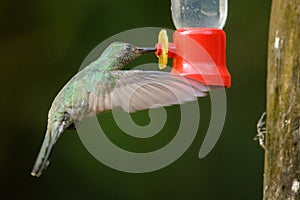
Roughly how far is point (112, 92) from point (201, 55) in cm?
39

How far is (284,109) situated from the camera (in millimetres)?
2277

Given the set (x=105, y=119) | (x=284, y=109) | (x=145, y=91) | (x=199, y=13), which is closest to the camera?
(x=284, y=109)

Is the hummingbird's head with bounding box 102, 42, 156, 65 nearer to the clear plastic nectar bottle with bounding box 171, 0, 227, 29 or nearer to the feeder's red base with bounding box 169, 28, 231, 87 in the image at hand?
the feeder's red base with bounding box 169, 28, 231, 87

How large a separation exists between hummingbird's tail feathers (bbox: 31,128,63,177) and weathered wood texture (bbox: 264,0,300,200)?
84cm

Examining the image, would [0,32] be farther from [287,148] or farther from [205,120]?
[287,148]

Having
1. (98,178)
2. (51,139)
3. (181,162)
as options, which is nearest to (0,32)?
(98,178)

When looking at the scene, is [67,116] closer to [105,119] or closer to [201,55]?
[201,55]

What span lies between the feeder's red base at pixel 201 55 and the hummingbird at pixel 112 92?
120mm

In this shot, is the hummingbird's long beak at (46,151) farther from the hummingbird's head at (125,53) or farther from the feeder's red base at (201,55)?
the feeder's red base at (201,55)

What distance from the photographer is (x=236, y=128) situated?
571 cm

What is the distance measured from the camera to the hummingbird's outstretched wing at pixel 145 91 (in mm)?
2348

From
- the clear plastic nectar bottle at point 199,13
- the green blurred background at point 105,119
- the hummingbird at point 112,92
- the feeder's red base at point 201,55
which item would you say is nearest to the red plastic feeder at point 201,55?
the feeder's red base at point 201,55

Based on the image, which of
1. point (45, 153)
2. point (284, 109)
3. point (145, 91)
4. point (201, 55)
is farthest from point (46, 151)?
point (284, 109)

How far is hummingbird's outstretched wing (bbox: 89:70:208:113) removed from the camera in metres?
2.35
